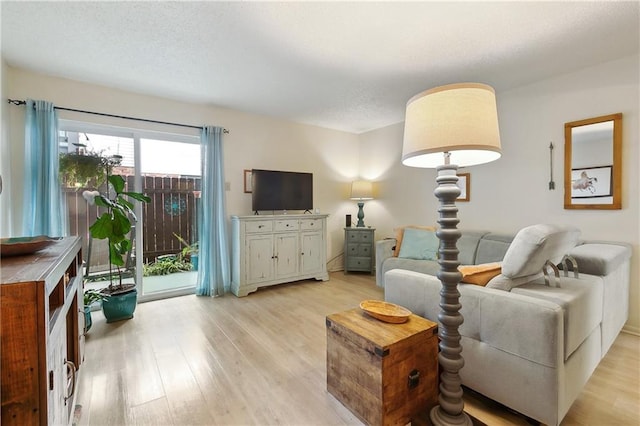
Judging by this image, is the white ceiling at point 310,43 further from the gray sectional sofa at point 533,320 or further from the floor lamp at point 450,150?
the gray sectional sofa at point 533,320

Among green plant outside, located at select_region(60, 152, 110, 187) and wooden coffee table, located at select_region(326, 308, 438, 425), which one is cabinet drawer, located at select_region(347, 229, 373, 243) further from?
green plant outside, located at select_region(60, 152, 110, 187)

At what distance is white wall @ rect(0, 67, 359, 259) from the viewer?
2.60 m

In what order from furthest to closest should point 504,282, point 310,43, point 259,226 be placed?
point 259,226 → point 310,43 → point 504,282

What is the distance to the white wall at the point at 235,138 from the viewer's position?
260 cm

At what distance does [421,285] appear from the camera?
1734mm

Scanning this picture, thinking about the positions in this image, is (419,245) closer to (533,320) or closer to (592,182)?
(592,182)

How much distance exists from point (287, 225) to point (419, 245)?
1723mm

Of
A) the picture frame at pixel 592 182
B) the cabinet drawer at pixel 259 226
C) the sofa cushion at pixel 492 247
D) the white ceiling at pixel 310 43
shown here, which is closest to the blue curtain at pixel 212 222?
the cabinet drawer at pixel 259 226

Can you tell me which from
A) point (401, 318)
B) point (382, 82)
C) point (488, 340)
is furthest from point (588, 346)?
point (382, 82)

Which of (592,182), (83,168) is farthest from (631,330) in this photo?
(83,168)

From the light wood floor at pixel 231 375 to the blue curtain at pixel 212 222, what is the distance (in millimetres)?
541

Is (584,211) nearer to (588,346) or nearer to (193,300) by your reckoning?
(588,346)

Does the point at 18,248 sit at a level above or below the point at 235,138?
below

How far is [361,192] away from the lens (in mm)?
4617
